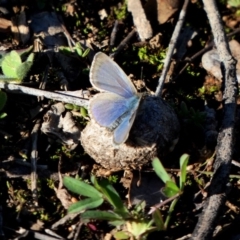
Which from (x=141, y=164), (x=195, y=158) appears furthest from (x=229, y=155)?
(x=141, y=164)

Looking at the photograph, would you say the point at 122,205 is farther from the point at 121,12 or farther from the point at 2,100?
the point at 121,12

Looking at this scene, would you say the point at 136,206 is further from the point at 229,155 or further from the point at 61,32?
the point at 61,32

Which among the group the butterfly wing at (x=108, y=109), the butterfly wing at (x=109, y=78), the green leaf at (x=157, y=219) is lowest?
the green leaf at (x=157, y=219)

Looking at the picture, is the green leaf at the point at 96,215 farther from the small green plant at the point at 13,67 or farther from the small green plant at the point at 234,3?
the small green plant at the point at 234,3

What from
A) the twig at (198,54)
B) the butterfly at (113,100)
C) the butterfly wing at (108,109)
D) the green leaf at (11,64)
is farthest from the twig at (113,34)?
the butterfly wing at (108,109)

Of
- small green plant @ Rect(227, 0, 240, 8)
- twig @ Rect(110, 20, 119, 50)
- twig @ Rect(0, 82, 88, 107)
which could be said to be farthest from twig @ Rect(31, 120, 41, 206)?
small green plant @ Rect(227, 0, 240, 8)

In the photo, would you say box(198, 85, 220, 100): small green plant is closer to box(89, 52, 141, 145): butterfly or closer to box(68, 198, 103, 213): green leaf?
box(89, 52, 141, 145): butterfly
